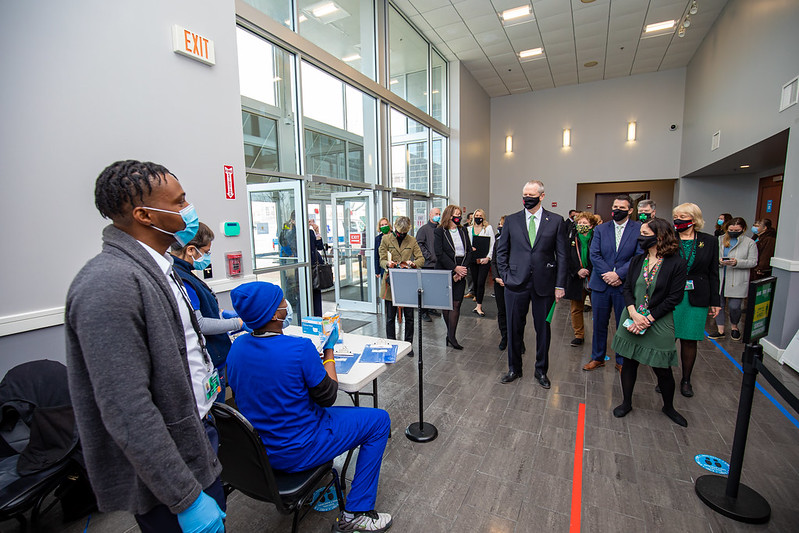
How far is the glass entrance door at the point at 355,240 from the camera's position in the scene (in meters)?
6.55

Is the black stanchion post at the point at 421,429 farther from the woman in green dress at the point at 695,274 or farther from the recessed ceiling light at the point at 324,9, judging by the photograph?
the recessed ceiling light at the point at 324,9

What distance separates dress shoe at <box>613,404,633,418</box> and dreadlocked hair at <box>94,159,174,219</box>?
3.46m

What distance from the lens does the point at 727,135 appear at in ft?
19.8

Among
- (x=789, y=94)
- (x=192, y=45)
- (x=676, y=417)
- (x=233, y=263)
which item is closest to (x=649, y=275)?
(x=676, y=417)

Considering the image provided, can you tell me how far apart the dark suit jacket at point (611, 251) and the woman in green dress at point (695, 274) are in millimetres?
404

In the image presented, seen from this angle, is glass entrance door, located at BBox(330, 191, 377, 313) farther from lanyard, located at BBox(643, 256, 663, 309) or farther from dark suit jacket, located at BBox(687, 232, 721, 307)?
dark suit jacket, located at BBox(687, 232, 721, 307)

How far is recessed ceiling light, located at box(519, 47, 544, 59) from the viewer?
814 centimetres

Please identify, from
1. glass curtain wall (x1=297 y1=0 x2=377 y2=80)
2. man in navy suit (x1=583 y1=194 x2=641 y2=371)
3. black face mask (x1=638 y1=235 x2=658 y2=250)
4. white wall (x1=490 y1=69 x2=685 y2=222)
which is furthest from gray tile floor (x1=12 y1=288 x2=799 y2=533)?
white wall (x1=490 y1=69 x2=685 y2=222)

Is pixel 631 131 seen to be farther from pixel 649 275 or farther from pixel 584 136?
pixel 649 275

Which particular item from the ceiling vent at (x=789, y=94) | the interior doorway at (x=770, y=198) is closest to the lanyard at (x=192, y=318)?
the ceiling vent at (x=789, y=94)

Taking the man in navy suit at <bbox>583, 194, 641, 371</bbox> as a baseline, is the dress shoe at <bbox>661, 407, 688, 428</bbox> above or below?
Answer: below

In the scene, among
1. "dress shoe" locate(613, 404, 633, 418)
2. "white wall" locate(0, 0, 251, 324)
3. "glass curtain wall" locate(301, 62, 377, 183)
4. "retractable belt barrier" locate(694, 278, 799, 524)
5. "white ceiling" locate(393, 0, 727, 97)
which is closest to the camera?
"retractable belt barrier" locate(694, 278, 799, 524)

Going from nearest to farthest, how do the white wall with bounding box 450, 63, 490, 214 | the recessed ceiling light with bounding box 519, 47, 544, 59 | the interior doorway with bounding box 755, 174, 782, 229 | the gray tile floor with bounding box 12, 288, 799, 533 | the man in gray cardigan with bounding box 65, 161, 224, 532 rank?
the man in gray cardigan with bounding box 65, 161, 224, 532 < the gray tile floor with bounding box 12, 288, 799, 533 < the interior doorway with bounding box 755, 174, 782, 229 < the recessed ceiling light with bounding box 519, 47, 544, 59 < the white wall with bounding box 450, 63, 490, 214

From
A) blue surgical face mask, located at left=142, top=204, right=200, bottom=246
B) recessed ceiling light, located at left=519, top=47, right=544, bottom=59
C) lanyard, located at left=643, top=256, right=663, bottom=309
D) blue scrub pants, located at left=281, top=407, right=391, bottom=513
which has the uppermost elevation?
recessed ceiling light, located at left=519, top=47, right=544, bottom=59
